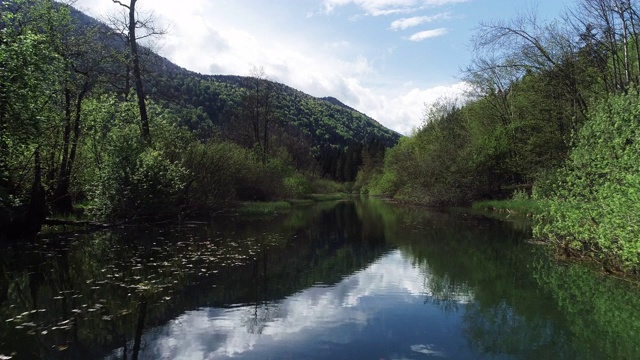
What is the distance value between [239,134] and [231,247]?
3542 centimetres

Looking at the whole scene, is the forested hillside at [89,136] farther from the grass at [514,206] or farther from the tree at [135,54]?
the grass at [514,206]

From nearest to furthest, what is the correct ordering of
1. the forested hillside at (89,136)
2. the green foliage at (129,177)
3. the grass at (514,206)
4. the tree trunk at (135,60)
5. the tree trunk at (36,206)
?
the forested hillside at (89,136) < the tree trunk at (36,206) < the green foliage at (129,177) < the tree trunk at (135,60) < the grass at (514,206)

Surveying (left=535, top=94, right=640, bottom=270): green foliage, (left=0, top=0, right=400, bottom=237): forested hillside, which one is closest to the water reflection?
(left=535, top=94, right=640, bottom=270): green foliage

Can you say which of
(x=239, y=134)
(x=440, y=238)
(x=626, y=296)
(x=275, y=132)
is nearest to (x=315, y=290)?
(x=626, y=296)

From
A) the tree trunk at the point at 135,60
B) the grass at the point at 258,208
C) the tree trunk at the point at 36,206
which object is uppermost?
the tree trunk at the point at 135,60

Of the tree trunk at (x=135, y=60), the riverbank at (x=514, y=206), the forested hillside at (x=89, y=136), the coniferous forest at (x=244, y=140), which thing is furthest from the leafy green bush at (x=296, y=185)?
the tree trunk at (x=135, y=60)

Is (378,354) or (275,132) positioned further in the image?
(275,132)

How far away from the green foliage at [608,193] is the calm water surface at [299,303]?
3.30 ft

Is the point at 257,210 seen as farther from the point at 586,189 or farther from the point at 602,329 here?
the point at 602,329

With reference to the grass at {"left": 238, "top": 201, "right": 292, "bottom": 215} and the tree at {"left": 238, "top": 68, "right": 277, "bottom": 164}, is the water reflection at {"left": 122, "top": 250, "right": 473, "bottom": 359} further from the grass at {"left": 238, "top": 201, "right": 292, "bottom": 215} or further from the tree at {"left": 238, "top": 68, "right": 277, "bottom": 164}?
the tree at {"left": 238, "top": 68, "right": 277, "bottom": 164}

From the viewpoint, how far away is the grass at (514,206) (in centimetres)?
2935

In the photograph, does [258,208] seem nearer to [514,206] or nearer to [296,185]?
[296,185]

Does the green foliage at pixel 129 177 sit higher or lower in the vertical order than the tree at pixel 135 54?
lower

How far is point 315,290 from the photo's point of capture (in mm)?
10562
